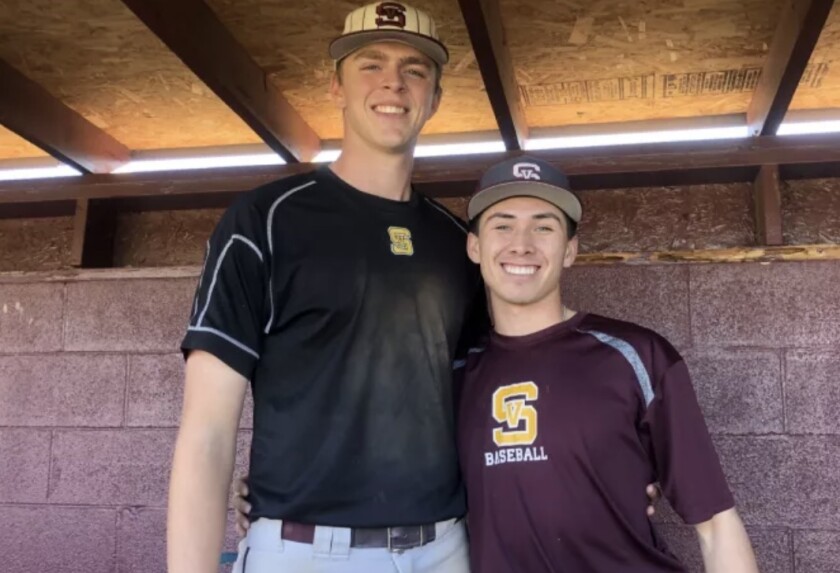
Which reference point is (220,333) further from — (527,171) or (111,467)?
(111,467)

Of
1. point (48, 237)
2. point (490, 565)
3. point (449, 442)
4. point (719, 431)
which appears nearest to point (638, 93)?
point (719, 431)

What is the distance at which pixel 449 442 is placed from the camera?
1450 mm

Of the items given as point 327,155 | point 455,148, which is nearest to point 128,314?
point 327,155

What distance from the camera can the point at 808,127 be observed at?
244 centimetres

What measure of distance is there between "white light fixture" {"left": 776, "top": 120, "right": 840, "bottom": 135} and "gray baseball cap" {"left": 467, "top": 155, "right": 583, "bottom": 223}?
3.91 ft

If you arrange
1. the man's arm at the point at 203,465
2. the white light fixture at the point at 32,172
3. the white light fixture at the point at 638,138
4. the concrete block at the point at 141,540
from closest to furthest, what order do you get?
1. the man's arm at the point at 203,465
2. the white light fixture at the point at 638,138
3. the concrete block at the point at 141,540
4. the white light fixture at the point at 32,172

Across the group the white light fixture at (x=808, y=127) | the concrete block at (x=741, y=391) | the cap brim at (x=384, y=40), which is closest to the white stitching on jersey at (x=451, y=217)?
the cap brim at (x=384, y=40)

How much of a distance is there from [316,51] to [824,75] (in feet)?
4.91

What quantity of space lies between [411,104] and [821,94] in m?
1.50

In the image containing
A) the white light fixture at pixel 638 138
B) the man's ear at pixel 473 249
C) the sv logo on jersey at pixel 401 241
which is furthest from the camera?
the white light fixture at pixel 638 138

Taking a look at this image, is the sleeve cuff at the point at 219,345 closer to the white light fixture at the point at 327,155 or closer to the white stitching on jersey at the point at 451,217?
the white stitching on jersey at the point at 451,217

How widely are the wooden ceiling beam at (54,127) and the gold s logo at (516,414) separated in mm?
1818

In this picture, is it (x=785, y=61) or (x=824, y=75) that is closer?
(x=785, y=61)

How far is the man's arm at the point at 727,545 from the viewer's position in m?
1.31
